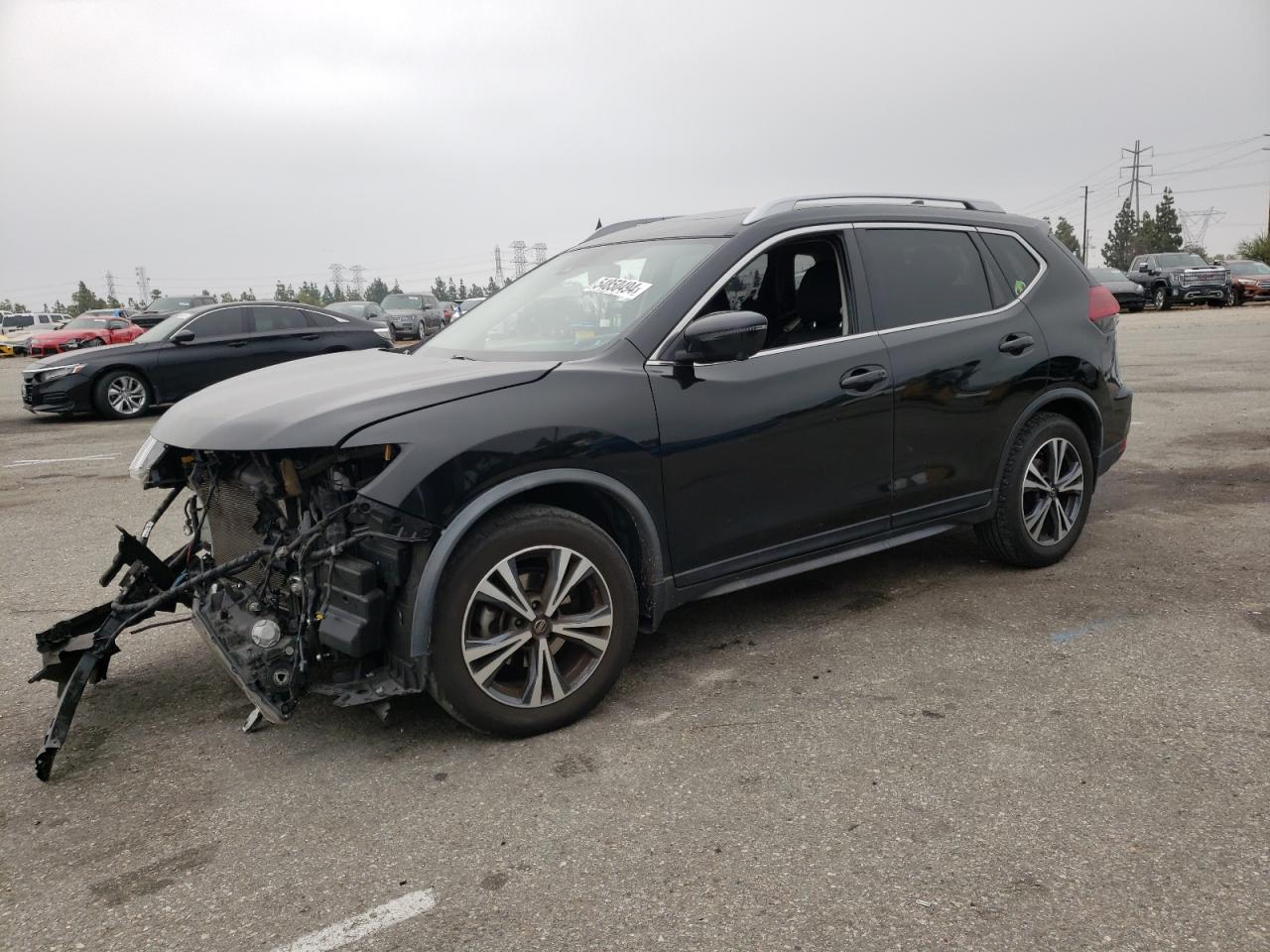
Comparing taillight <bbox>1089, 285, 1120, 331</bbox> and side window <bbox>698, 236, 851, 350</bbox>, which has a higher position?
side window <bbox>698, 236, 851, 350</bbox>

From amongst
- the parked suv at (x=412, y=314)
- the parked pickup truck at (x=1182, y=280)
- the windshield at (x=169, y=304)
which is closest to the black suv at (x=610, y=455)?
the windshield at (x=169, y=304)

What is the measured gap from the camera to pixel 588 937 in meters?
2.30

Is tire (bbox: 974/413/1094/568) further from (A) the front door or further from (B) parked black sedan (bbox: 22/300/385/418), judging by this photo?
(B) parked black sedan (bbox: 22/300/385/418)

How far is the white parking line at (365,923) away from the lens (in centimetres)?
230

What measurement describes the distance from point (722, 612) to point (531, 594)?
1497 millimetres

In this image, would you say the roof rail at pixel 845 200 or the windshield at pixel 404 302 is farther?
the windshield at pixel 404 302

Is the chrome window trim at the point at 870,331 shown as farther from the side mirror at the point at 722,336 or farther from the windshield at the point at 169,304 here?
the windshield at the point at 169,304

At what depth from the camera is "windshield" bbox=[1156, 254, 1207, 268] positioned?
31.6m

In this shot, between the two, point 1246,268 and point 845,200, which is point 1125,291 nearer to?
point 1246,268

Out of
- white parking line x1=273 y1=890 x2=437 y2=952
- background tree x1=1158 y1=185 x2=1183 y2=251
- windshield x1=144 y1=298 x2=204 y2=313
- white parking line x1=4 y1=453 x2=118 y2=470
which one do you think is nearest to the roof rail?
white parking line x1=273 y1=890 x2=437 y2=952

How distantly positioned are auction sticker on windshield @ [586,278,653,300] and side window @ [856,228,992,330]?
105 centimetres

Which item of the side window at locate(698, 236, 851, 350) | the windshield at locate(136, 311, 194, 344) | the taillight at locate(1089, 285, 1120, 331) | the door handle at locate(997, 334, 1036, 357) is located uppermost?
the windshield at locate(136, 311, 194, 344)


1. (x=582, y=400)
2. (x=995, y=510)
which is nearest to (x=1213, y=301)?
(x=995, y=510)

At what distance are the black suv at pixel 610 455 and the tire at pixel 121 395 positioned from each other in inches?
394
